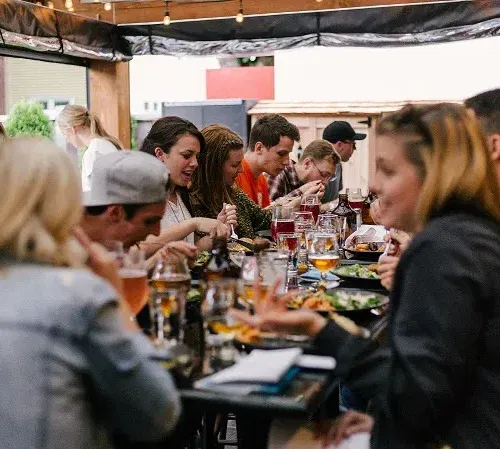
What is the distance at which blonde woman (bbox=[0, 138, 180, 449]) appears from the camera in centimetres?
144

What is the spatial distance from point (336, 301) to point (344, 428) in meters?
0.52

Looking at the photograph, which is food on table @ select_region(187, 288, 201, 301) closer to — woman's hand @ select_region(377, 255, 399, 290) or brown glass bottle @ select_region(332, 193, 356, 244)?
woman's hand @ select_region(377, 255, 399, 290)

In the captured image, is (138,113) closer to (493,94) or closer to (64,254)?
(493,94)

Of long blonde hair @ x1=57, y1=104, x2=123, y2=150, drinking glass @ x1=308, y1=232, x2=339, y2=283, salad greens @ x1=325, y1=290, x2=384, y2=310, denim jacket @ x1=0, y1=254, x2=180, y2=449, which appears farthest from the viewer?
long blonde hair @ x1=57, y1=104, x2=123, y2=150

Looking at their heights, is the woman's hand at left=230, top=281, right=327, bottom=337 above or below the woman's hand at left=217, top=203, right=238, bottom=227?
below

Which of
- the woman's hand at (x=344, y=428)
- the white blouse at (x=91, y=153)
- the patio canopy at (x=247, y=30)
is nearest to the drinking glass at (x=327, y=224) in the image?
the woman's hand at (x=344, y=428)

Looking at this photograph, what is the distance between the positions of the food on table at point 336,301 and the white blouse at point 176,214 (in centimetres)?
138

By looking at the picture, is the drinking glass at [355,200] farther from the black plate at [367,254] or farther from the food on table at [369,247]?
the black plate at [367,254]

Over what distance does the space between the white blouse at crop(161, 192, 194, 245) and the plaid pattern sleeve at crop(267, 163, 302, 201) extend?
261 centimetres

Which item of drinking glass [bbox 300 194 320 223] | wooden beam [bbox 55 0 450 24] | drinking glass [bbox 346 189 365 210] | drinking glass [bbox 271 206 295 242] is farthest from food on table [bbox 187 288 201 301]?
wooden beam [bbox 55 0 450 24]

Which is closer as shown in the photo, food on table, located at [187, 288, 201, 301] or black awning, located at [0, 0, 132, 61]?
food on table, located at [187, 288, 201, 301]

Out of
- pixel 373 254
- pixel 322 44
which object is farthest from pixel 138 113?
pixel 373 254

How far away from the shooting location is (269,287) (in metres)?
2.26

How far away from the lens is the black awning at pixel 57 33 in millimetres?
5828
